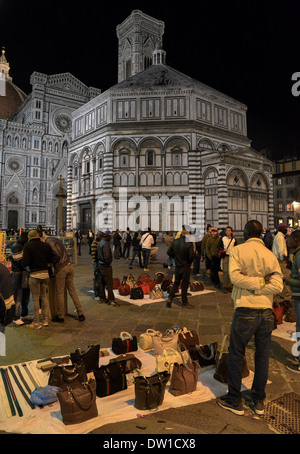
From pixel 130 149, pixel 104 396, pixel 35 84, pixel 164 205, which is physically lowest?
pixel 104 396

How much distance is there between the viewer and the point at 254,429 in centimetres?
254

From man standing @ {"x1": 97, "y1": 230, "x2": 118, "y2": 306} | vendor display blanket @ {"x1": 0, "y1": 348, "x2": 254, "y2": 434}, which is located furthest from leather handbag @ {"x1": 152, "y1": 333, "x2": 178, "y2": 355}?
man standing @ {"x1": 97, "y1": 230, "x2": 118, "y2": 306}

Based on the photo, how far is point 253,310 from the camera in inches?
109

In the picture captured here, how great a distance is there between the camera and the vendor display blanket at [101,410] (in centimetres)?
257

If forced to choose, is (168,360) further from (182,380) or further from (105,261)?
(105,261)

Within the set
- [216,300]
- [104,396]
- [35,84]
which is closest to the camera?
[104,396]

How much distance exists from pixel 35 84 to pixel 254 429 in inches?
2264

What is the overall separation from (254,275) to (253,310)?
1.15 feet

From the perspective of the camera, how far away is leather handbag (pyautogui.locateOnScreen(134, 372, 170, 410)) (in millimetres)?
2861

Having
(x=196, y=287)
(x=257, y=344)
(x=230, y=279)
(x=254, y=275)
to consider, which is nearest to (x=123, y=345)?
(x=257, y=344)

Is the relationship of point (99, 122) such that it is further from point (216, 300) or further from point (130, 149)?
point (216, 300)

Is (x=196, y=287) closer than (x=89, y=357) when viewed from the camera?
No

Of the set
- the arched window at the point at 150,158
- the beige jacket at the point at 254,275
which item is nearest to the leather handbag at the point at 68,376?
the beige jacket at the point at 254,275

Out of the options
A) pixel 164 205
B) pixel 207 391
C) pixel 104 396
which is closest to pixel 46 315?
pixel 104 396
